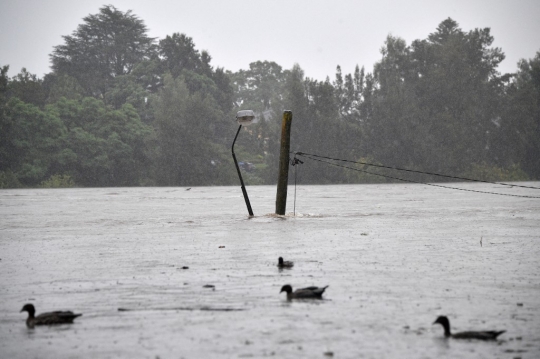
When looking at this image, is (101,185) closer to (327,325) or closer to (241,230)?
(241,230)

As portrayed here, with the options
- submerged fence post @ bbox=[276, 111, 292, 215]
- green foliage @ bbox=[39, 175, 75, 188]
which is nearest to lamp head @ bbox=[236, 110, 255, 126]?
submerged fence post @ bbox=[276, 111, 292, 215]

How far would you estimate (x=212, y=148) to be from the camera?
80562mm

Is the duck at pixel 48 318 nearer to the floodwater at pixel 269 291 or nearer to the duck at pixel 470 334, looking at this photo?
the floodwater at pixel 269 291

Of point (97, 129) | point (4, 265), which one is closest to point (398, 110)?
point (97, 129)

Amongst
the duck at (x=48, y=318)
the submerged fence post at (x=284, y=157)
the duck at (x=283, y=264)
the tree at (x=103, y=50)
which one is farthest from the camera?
the tree at (x=103, y=50)

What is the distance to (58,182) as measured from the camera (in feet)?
241

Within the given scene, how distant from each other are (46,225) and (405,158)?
64.1m

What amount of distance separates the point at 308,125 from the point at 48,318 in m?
75.4

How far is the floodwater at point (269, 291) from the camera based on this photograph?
264 inches

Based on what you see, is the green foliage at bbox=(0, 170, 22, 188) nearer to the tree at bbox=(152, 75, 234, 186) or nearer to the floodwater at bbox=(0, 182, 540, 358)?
the tree at bbox=(152, 75, 234, 186)

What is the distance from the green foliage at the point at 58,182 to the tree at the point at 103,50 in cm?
2551

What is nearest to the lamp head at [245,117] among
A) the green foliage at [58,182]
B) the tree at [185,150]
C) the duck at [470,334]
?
the duck at [470,334]

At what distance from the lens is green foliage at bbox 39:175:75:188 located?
7306 cm

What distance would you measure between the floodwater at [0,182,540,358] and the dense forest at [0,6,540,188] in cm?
5739
